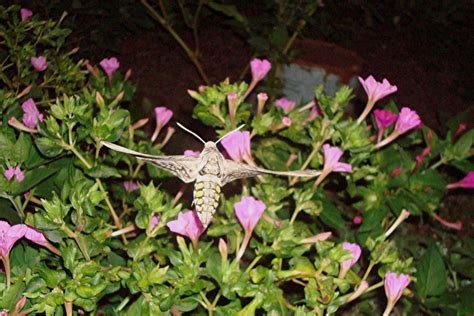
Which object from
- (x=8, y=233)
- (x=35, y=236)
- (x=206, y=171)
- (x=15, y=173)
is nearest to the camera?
(x=206, y=171)

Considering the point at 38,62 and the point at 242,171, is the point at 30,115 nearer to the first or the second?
the point at 38,62

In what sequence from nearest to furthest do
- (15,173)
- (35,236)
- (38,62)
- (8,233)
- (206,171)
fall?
→ (206,171) < (8,233) < (35,236) < (15,173) < (38,62)

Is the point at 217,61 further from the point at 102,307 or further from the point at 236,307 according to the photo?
the point at 236,307

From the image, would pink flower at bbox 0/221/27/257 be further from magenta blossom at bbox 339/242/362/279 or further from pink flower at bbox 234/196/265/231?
magenta blossom at bbox 339/242/362/279

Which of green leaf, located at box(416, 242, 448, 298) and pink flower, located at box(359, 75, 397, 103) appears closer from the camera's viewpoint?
pink flower, located at box(359, 75, 397, 103)

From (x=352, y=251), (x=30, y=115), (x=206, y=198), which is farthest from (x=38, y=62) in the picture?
(x=206, y=198)

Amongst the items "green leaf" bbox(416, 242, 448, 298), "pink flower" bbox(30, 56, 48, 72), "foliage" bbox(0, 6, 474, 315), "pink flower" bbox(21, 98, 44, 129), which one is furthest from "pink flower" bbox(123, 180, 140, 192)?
"green leaf" bbox(416, 242, 448, 298)

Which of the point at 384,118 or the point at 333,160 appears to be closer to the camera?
the point at 333,160

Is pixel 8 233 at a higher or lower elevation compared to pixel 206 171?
lower
